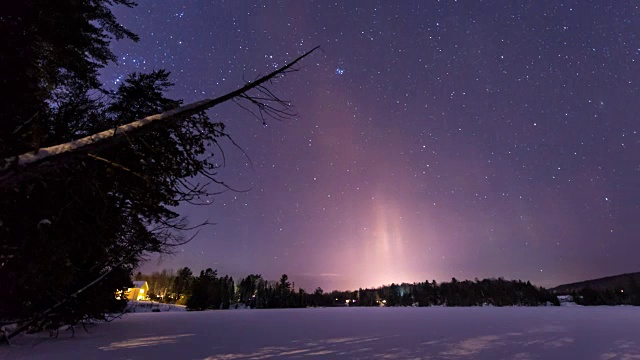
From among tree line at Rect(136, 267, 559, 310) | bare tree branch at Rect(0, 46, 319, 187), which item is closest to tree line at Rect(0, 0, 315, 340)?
bare tree branch at Rect(0, 46, 319, 187)

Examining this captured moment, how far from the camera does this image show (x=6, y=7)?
14.4ft

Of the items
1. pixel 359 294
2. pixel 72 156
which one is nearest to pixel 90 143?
pixel 72 156

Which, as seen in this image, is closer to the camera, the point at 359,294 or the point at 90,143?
the point at 90,143

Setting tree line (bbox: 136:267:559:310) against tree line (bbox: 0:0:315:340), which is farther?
tree line (bbox: 136:267:559:310)

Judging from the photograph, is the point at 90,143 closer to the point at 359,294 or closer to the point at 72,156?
the point at 72,156

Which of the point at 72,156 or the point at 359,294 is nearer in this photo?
the point at 72,156

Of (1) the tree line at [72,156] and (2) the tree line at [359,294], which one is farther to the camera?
(2) the tree line at [359,294]

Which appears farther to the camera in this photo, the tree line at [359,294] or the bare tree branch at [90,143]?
the tree line at [359,294]

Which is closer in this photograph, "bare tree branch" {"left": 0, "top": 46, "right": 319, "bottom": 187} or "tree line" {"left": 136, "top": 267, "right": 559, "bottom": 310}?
"bare tree branch" {"left": 0, "top": 46, "right": 319, "bottom": 187}

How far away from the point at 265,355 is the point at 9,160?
7066 mm

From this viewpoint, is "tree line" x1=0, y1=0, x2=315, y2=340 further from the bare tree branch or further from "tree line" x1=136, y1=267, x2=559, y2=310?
"tree line" x1=136, y1=267, x2=559, y2=310

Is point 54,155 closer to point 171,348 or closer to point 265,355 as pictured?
point 265,355

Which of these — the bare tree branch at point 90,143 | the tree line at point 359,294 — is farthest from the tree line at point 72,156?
the tree line at point 359,294

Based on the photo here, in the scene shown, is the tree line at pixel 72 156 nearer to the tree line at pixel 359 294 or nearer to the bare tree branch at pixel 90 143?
the bare tree branch at pixel 90 143
